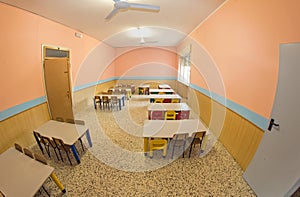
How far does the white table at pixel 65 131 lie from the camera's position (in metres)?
2.59

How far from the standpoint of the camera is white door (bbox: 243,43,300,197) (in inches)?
62.4

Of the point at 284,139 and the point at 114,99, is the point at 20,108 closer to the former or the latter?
the point at 114,99

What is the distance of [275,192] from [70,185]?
8.81 ft

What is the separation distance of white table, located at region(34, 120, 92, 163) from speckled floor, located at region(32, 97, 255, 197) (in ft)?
1.12

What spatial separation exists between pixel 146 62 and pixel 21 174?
868 cm

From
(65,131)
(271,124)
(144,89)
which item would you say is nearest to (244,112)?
(271,124)

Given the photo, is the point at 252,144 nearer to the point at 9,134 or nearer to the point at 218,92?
the point at 218,92

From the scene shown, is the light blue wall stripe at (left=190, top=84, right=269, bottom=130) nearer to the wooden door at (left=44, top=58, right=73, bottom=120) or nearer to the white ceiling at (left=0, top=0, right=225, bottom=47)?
the white ceiling at (left=0, top=0, right=225, bottom=47)

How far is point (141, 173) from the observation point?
7.87ft

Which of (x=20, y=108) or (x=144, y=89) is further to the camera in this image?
(x=144, y=89)

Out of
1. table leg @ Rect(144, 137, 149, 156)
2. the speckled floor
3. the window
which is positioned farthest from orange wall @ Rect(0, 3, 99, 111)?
the window

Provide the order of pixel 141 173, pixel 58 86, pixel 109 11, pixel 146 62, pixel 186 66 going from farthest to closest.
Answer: pixel 146 62, pixel 186 66, pixel 58 86, pixel 109 11, pixel 141 173

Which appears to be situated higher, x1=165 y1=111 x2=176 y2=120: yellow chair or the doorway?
the doorway

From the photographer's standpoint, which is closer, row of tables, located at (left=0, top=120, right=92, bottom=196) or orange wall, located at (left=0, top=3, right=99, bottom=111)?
row of tables, located at (left=0, top=120, right=92, bottom=196)
